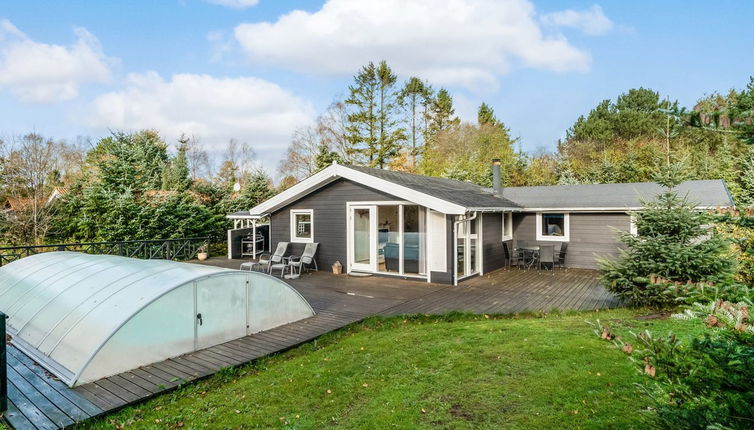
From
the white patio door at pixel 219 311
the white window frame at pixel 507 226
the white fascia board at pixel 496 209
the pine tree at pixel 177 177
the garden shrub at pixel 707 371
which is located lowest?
the white patio door at pixel 219 311

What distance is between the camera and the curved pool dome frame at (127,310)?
187 inches

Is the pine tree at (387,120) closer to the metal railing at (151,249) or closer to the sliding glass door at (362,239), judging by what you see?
the metal railing at (151,249)

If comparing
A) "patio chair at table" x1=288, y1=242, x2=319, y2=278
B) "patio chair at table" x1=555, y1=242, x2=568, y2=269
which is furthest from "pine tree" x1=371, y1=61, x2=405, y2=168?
"patio chair at table" x1=555, y1=242, x2=568, y2=269

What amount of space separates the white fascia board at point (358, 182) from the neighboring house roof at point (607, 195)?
4702mm

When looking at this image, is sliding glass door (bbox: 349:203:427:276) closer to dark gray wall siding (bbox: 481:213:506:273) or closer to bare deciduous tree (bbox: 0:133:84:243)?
dark gray wall siding (bbox: 481:213:506:273)

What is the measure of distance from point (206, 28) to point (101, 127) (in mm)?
16613

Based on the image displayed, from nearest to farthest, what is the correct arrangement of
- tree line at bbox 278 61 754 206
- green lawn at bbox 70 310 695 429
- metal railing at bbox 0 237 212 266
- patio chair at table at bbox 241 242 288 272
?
1. green lawn at bbox 70 310 695 429
2. patio chair at table at bbox 241 242 288 272
3. metal railing at bbox 0 237 212 266
4. tree line at bbox 278 61 754 206

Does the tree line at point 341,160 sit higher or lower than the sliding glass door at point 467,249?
higher

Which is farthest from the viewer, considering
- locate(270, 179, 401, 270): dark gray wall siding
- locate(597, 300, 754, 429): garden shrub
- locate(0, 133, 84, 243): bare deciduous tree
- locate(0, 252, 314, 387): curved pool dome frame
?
locate(0, 133, 84, 243): bare deciduous tree

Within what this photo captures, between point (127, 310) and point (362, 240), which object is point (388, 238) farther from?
point (127, 310)

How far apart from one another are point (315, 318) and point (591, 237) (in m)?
9.66

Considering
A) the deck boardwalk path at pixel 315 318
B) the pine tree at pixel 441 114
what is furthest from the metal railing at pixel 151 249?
the pine tree at pixel 441 114

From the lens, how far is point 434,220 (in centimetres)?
1070

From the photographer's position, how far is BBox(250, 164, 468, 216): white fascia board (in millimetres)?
9953
